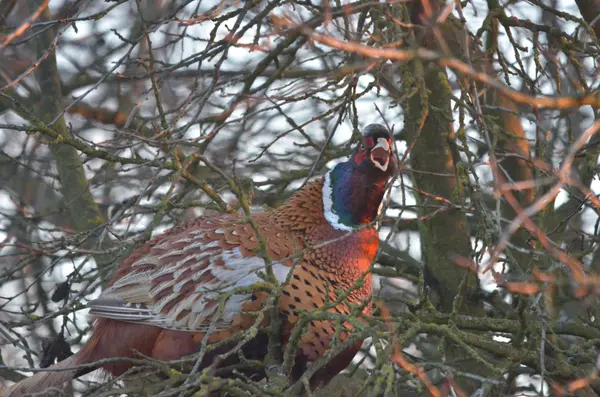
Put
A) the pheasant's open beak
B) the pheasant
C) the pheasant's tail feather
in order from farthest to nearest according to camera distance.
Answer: the pheasant's open beak
the pheasant's tail feather
the pheasant

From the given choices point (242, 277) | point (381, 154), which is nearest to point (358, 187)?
point (381, 154)

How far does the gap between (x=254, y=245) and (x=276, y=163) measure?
97.3 inches

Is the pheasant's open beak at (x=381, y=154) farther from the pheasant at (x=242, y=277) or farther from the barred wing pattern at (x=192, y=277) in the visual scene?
the barred wing pattern at (x=192, y=277)


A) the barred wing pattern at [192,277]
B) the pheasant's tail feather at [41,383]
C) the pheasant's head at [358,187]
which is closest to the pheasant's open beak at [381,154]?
the pheasant's head at [358,187]

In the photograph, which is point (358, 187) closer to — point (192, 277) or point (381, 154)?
point (381, 154)

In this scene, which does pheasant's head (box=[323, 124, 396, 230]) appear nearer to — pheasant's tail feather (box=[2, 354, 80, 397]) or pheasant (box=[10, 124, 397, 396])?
pheasant (box=[10, 124, 397, 396])

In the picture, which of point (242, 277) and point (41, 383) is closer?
point (242, 277)

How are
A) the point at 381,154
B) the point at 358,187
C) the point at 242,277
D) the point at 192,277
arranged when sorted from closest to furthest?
the point at 242,277, the point at 192,277, the point at 381,154, the point at 358,187

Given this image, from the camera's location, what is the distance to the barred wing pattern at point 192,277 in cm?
461

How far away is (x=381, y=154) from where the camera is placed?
4.98 m

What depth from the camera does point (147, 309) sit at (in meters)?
4.77

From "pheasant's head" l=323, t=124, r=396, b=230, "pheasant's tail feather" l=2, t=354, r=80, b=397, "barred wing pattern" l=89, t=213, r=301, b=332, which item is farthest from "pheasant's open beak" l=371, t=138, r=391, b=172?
"pheasant's tail feather" l=2, t=354, r=80, b=397

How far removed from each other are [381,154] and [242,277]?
1073 mm

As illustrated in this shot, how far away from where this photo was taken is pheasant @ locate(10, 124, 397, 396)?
178 inches
